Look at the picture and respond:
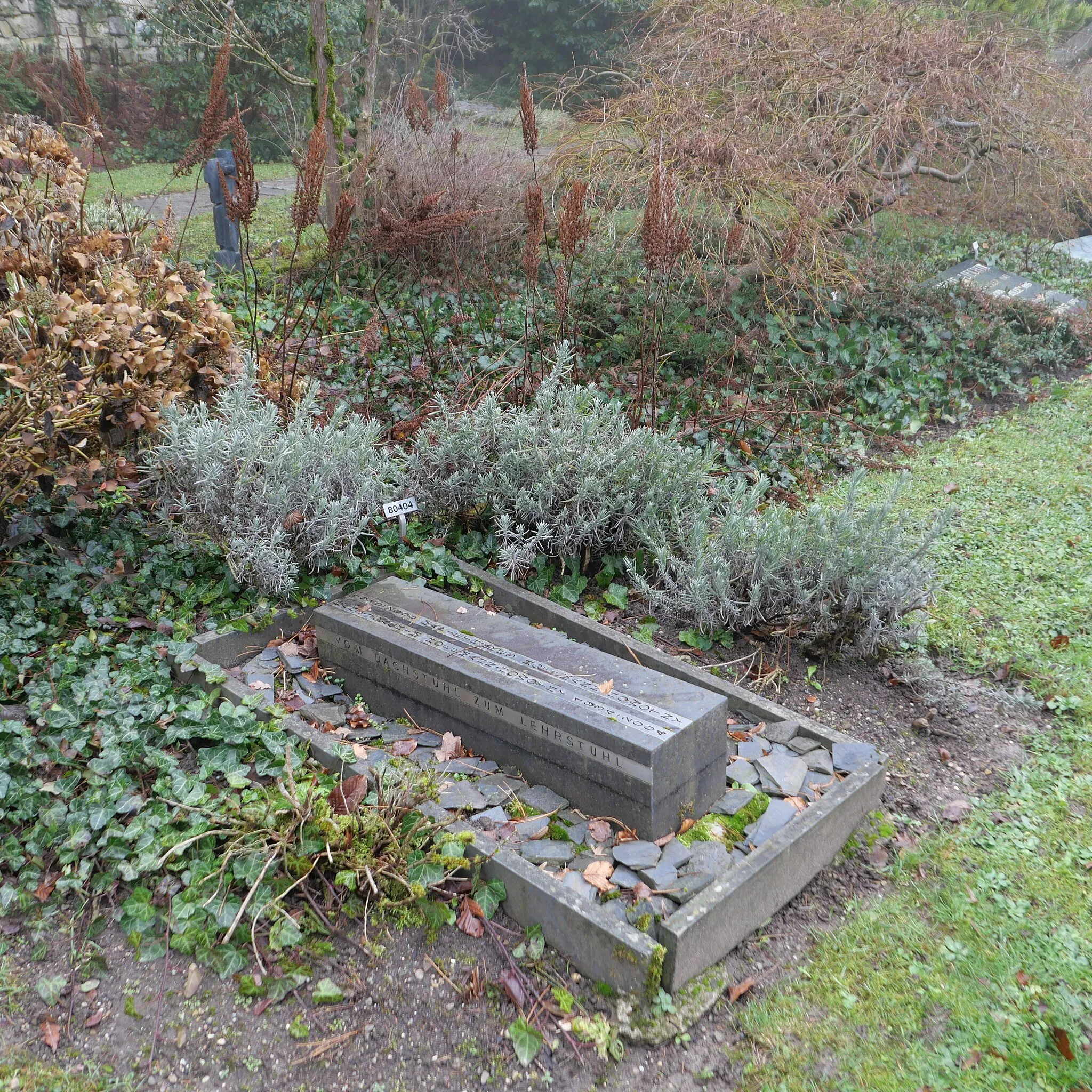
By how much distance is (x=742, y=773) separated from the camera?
3254 millimetres

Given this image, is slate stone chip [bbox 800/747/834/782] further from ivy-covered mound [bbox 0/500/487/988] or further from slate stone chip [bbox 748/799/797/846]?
ivy-covered mound [bbox 0/500/487/988]

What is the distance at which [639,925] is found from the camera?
2564mm

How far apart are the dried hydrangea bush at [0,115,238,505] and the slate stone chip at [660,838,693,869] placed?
2.78 meters

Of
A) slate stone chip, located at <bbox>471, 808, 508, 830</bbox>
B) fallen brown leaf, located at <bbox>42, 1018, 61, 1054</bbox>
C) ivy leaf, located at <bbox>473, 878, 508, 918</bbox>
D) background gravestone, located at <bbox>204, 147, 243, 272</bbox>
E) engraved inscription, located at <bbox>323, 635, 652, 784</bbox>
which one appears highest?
background gravestone, located at <bbox>204, 147, 243, 272</bbox>

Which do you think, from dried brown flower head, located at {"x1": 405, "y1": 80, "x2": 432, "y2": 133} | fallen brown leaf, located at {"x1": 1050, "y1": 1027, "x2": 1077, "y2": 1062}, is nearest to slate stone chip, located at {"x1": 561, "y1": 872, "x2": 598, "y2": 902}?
fallen brown leaf, located at {"x1": 1050, "y1": 1027, "x2": 1077, "y2": 1062}

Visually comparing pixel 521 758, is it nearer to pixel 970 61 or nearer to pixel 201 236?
pixel 970 61

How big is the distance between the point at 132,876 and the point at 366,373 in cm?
394

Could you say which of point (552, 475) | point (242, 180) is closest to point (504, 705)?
point (552, 475)

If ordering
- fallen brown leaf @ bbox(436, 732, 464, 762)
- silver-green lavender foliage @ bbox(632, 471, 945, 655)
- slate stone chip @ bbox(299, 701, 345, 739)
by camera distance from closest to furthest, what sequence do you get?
fallen brown leaf @ bbox(436, 732, 464, 762) < slate stone chip @ bbox(299, 701, 345, 739) < silver-green lavender foliage @ bbox(632, 471, 945, 655)

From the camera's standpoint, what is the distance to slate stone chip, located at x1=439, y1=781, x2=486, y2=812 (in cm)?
303

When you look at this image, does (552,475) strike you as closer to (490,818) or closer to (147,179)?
(490,818)

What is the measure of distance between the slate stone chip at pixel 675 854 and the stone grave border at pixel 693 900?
17 centimetres

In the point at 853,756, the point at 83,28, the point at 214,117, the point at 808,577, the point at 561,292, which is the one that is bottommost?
the point at 853,756

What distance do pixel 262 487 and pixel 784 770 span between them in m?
2.34
